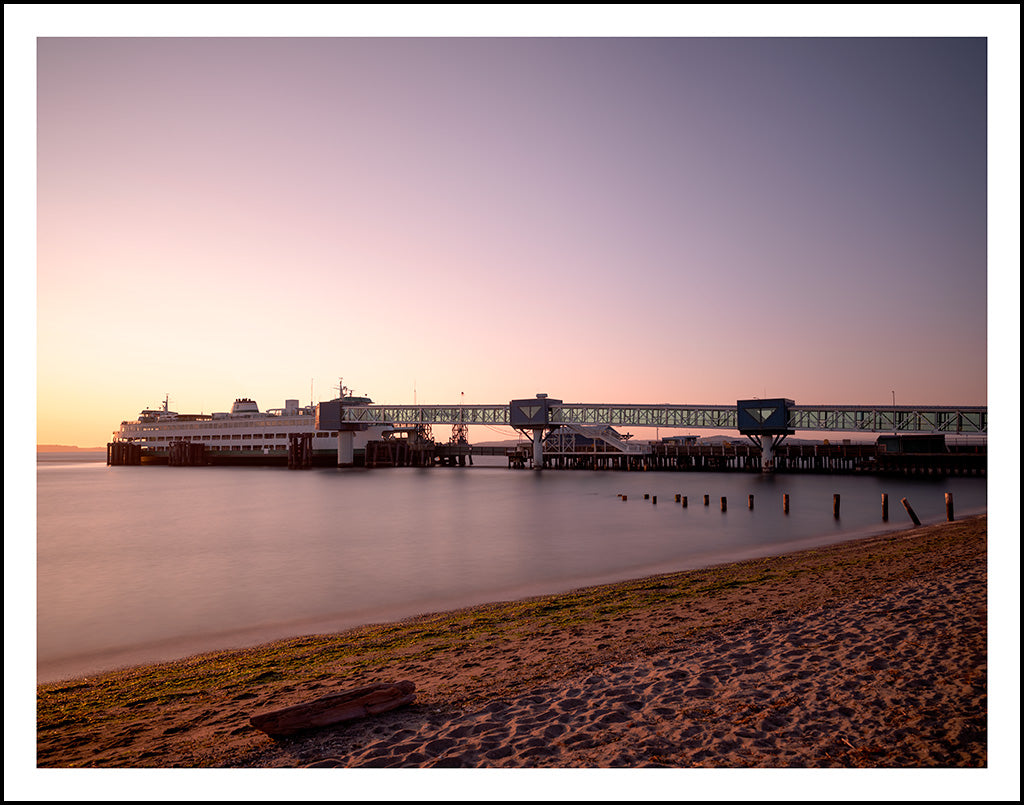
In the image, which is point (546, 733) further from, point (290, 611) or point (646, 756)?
point (290, 611)

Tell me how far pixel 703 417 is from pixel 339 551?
245 feet

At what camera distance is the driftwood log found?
552 centimetres

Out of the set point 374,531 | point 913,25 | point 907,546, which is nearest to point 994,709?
point 913,25

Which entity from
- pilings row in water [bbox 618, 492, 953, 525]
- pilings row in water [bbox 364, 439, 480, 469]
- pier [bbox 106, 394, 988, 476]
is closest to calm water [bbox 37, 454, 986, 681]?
pilings row in water [bbox 618, 492, 953, 525]

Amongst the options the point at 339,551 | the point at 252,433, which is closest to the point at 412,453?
the point at 252,433

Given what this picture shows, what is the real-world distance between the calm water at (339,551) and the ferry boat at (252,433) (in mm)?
63977

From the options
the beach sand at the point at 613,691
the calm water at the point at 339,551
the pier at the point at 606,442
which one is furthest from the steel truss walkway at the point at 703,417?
the beach sand at the point at 613,691

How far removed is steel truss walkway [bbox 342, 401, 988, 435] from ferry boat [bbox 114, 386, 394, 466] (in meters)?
8.91

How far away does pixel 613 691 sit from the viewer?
646 cm

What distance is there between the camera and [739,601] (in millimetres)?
11453

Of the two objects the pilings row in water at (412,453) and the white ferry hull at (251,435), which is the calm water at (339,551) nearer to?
the pilings row in water at (412,453)

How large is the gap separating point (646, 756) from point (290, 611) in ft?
42.1

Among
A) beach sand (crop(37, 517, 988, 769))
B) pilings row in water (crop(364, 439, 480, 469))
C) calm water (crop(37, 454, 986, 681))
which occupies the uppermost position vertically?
beach sand (crop(37, 517, 988, 769))

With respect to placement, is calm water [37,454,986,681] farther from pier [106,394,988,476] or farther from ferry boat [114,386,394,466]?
ferry boat [114,386,394,466]
